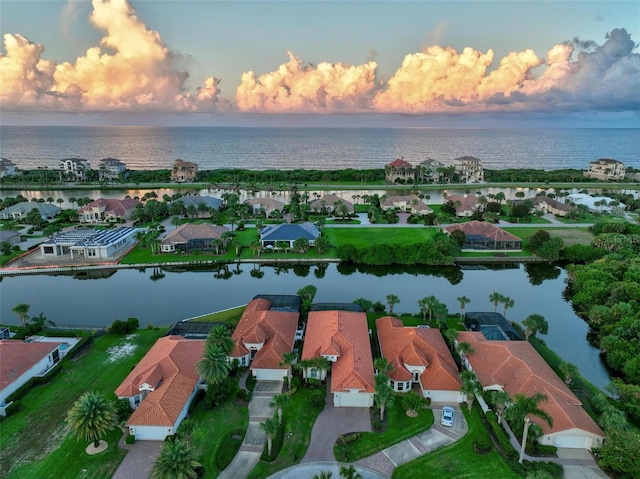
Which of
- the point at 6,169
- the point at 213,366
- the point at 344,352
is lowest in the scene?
the point at 344,352

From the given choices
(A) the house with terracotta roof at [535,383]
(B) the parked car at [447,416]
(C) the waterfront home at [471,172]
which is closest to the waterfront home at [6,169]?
(C) the waterfront home at [471,172]

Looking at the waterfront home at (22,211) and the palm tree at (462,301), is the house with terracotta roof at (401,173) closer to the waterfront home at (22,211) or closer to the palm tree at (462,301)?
the palm tree at (462,301)

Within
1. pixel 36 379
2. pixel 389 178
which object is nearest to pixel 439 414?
pixel 36 379

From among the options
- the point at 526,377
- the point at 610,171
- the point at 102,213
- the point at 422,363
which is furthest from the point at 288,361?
the point at 610,171

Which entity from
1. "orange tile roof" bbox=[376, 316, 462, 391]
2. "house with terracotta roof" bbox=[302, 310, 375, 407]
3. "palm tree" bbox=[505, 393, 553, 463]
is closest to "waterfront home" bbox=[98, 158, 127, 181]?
"house with terracotta roof" bbox=[302, 310, 375, 407]

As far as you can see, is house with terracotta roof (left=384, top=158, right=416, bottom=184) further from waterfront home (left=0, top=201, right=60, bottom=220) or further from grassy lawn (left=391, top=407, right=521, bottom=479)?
grassy lawn (left=391, top=407, right=521, bottom=479)

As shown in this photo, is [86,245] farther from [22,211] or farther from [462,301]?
[462,301]
